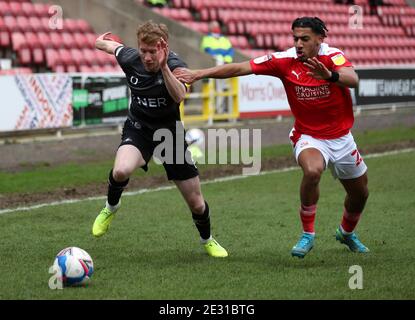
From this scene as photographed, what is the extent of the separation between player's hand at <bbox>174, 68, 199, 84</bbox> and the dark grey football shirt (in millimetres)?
91

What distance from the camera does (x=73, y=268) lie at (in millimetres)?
7094

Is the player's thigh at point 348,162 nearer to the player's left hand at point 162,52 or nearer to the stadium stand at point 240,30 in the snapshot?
the player's left hand at point 162,52

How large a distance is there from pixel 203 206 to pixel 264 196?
4.39m

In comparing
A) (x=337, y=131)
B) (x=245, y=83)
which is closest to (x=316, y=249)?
(x=337, y=131)

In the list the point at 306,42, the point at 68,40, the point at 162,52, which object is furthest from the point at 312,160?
the point at 68,40

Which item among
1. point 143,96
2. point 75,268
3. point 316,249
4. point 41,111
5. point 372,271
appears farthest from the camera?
point 41,111

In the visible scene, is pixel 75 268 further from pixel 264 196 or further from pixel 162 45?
pixel 264 196

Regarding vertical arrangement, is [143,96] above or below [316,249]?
above

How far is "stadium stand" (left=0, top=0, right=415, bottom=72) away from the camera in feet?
68.9

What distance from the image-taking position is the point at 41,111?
60.1ft

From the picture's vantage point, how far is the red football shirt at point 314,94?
8.41 metres

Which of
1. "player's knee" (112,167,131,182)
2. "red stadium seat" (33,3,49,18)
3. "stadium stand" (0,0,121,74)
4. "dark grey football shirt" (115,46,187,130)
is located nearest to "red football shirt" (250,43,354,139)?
"dark grey football shirt" (115,46,187,130)

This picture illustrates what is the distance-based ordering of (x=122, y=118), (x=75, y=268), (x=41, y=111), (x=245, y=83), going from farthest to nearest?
(x=245, y=83) → (x=122, y=118) → (x=41, y=111) → (x=75, y=268)

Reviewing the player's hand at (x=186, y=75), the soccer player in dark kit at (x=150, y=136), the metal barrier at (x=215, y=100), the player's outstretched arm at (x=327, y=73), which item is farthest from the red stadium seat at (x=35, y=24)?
the player's outstretched arm at (x=327, y=73)
